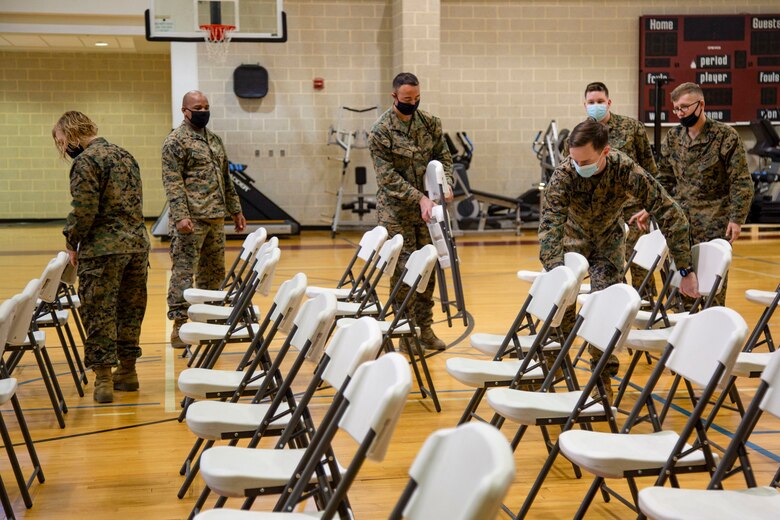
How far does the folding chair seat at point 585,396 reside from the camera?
307cm

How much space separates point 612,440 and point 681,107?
3.01 m

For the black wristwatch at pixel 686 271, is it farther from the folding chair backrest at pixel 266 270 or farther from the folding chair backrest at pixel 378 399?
the folding chair backrest at pixel 378 399

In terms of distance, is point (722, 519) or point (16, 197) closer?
point (722, 519)

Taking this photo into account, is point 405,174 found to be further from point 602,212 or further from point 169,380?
point 169,380

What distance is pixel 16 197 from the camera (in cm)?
1686

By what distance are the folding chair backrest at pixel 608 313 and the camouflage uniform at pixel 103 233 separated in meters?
2.54

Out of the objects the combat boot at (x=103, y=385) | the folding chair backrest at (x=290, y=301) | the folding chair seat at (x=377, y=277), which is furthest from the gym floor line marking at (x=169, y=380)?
the folding chair backrest at (x=290, y=301)

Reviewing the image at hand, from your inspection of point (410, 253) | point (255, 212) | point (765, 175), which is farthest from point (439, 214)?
point (765, 175)

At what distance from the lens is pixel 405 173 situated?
587cm

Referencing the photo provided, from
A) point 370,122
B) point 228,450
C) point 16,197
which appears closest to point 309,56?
point 370,122

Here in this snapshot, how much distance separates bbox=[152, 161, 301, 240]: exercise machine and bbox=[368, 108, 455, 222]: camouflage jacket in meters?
7.21

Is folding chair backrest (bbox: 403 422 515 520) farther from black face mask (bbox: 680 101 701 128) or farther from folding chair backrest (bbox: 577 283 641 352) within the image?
black face mask (bbox: 680 101 701 128)

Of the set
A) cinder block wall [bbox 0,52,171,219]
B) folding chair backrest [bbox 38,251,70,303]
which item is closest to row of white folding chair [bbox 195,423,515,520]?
folding chair backrest [bbox 38,251,70,303]

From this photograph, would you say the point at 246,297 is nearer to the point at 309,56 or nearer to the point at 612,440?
the point at 612,440
